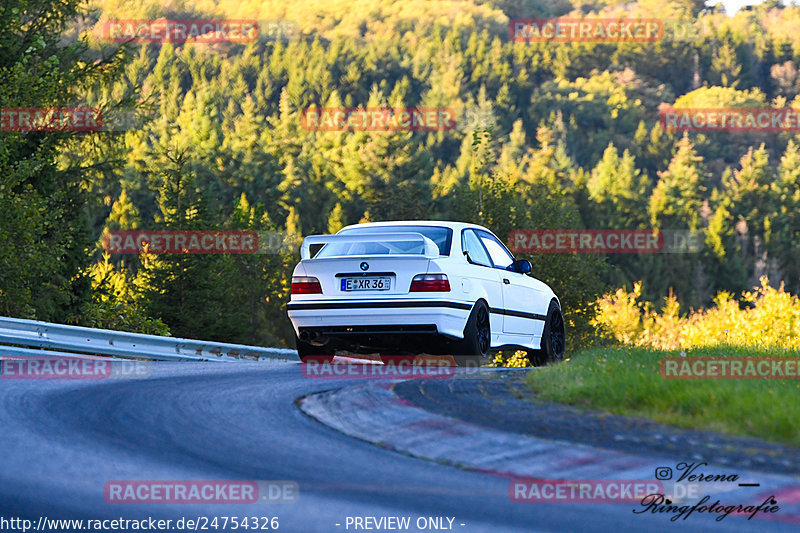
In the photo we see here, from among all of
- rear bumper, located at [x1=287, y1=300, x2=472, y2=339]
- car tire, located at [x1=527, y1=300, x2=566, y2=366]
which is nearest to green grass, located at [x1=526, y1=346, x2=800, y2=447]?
rear bumper, located at [x1=287, y1=300, x2=472, y2=339]

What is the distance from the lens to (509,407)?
7.50 m

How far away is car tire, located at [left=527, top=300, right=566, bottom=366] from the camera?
556 inches

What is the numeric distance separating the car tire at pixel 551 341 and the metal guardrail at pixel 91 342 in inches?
182

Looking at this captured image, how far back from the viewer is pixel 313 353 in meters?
11.9

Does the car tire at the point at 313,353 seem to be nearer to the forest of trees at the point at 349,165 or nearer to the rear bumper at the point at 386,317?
the rear bumper at the point at 386,317

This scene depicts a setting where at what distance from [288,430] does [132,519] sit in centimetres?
209

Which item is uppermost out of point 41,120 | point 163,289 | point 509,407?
point 41,120

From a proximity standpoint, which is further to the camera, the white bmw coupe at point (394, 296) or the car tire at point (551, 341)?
the car tire at point (551, 341)

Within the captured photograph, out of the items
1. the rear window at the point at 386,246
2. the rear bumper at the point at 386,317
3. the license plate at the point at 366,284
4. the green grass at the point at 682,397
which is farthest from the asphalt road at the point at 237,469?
the rear window at the point at 386,246

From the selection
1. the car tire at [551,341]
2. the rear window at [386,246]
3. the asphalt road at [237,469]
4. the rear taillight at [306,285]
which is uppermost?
the rear window at [386,246]

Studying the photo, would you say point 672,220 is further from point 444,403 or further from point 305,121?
point 444,403

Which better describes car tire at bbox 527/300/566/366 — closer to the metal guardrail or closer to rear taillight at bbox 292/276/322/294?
rear taillight at bbox 292/276/322/294

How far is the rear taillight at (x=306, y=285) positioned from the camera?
37.2 feet

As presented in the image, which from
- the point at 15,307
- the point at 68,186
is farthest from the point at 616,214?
the point at 15,307
